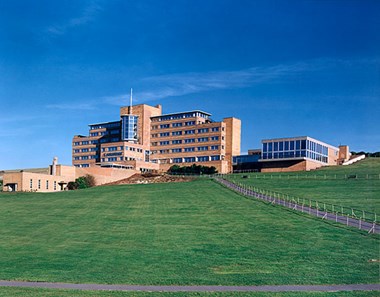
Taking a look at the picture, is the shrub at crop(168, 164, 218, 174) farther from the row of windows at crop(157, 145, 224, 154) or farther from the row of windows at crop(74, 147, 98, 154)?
the row of windows at crop(74, 147, 98, 154)

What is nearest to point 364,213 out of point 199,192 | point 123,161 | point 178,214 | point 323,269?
point 178,214

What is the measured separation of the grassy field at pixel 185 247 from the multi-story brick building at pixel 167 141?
8358 centimetres

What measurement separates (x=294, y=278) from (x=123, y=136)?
13391 cm

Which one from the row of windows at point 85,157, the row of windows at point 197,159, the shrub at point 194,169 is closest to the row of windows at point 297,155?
the shrub at point 194,169

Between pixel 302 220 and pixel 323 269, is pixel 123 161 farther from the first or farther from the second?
pixel 323 269

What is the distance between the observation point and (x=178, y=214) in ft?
160

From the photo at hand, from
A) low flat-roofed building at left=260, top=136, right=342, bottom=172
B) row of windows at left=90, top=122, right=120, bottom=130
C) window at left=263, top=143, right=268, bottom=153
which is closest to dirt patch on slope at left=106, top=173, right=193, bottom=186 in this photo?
window at left=263, top=143, right=268, bottom=153

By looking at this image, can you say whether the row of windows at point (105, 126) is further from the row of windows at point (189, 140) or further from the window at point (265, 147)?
the window at point (265, 147)

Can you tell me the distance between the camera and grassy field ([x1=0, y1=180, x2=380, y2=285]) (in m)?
23.2

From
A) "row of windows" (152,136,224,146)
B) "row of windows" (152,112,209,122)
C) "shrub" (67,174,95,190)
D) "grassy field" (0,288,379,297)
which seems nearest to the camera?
"grassy field" (0,288,379,297)

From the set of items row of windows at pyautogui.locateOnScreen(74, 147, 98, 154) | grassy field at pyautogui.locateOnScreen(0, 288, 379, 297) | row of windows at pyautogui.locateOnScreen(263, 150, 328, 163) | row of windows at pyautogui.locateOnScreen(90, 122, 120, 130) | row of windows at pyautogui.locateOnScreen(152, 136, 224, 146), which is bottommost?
grassy field at pyautogui.locateOnScreen(0, 288, 379, 297)

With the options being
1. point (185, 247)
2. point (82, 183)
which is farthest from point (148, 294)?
point (82, 183)

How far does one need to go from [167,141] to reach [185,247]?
118m

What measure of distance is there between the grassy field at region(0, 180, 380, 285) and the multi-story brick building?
83.6 m
